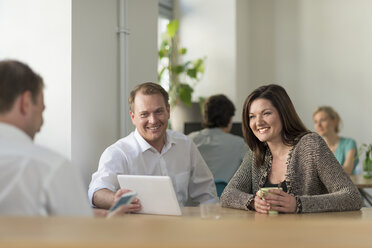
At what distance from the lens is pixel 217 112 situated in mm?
4789

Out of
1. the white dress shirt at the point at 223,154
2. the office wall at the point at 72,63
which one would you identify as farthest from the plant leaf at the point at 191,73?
the office wall at the point at 72,63

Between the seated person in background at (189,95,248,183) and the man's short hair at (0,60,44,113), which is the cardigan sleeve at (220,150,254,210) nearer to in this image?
the man's short hair at (0,60,44,113)

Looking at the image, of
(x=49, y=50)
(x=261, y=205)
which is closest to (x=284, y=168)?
(x=261, y=205)

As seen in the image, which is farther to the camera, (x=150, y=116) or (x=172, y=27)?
(x=172, y=27)

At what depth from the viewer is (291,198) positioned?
2311mm

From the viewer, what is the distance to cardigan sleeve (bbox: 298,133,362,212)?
2.33m

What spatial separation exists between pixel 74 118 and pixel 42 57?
471mm

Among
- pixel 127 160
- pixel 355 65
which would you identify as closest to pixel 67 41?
pixel 127 160

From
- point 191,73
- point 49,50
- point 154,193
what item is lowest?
point 154,193

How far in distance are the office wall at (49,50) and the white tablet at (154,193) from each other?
1170mm

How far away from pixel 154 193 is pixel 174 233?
1781mm

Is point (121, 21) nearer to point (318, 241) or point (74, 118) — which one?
point (74, 118)

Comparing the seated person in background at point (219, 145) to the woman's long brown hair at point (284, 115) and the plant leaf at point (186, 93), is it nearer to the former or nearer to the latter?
the woman's long brown hair at point (284, 115)

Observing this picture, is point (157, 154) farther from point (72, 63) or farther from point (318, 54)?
point (318, 54)
